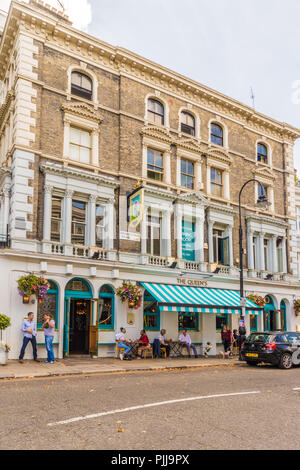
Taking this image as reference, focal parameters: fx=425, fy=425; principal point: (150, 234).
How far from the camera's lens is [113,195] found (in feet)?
70.4

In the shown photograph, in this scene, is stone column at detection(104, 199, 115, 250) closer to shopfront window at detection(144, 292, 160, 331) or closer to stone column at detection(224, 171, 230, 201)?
shopfront window at detection(144, 292, 160, 331)

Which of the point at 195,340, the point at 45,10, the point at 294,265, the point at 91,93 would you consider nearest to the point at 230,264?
the point at 195,340

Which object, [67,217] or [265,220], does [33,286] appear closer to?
[67,217]

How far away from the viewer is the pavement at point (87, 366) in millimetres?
13897

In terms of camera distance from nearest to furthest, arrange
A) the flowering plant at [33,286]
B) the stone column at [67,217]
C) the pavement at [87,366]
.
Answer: the pavement at [87,366], the flowering plant at [33,286], the stone column at [67,217]

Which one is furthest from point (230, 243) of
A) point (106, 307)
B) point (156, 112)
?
point (106, 307)

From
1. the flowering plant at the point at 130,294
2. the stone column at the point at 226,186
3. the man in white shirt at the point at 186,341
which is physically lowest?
the man in white shirt at the point at 186,341

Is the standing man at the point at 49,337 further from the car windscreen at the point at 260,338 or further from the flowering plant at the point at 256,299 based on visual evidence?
the flowering plant at the point at 256,299

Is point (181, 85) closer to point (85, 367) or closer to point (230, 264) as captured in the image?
point (230, 264)

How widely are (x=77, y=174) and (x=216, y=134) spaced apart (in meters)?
11.1

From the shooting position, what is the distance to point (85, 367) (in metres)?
15.8

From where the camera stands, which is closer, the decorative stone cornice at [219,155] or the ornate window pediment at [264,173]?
the decorative stone cornice at [219,155]

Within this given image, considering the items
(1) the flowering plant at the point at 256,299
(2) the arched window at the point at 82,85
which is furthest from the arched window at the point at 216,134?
(1) the flowering plant at the point at 256,299

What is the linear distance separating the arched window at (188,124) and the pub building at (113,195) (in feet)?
0.31
